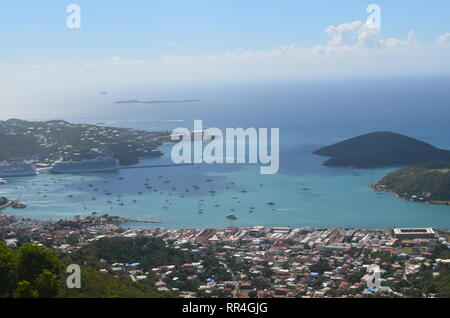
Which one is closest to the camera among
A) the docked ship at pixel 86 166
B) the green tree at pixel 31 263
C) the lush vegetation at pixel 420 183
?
the green tree at pixel 31 263

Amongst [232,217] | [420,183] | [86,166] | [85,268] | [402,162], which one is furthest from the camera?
[86,166]

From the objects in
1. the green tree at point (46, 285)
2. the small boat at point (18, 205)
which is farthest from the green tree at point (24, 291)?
the small boat at point (18, 205)

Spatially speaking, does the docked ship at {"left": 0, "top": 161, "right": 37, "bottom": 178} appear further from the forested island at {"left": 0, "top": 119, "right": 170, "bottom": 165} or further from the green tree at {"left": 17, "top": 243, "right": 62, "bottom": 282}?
the green tree at {"left": 17, "top": 243, "right": 62, "bottom": 282}

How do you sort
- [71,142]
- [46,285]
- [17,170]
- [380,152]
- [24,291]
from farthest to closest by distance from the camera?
[71,142]
[380,152]
[17,170]
[46,285]
[24,291]

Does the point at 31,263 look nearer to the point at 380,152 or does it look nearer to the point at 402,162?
the point at 402,162

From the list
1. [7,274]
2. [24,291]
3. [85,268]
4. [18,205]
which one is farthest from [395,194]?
[24,291]

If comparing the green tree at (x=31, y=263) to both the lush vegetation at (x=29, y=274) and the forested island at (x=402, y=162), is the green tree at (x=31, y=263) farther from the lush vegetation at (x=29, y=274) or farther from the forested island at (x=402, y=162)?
the forested island at (x=402, y=162)
